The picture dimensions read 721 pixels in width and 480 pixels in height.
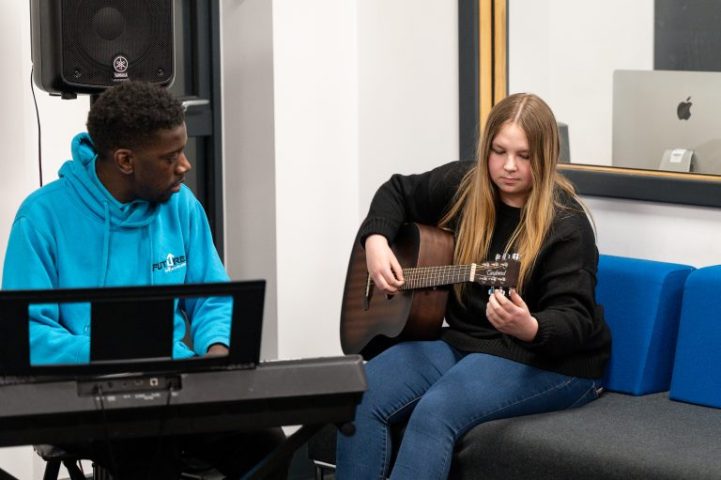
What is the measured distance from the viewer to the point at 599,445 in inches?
104

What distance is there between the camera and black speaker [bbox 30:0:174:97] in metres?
2.92

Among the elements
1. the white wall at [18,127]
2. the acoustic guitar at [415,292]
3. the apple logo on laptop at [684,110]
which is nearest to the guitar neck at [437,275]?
the acoustic guitar at [415,292]

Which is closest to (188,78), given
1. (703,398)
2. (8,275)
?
(8,275)

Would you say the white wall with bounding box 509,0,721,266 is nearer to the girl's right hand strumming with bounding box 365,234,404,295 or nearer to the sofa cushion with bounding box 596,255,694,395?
the sofa cushion with bounding box 596,255,694,395

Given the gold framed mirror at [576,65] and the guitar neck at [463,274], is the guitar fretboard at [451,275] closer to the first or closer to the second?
the guitar neck at [463,274]

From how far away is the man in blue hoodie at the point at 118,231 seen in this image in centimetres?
237

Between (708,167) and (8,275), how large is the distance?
1.81 metres

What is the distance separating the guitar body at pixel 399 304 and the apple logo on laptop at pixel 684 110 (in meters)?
0.71

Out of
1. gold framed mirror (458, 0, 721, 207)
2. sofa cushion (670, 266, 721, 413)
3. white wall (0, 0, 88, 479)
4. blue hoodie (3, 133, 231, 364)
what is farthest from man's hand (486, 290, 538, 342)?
white wall (0, 0, 88, 479)

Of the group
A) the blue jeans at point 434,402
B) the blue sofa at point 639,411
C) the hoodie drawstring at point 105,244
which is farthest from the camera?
the blue jeans at point 434,402

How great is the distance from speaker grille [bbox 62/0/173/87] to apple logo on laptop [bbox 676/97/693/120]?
53.2 inches

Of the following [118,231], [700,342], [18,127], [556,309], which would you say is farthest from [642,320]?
[18,127]

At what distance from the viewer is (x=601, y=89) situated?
346 cm

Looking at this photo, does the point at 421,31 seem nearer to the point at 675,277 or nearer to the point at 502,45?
the point at 502,45
